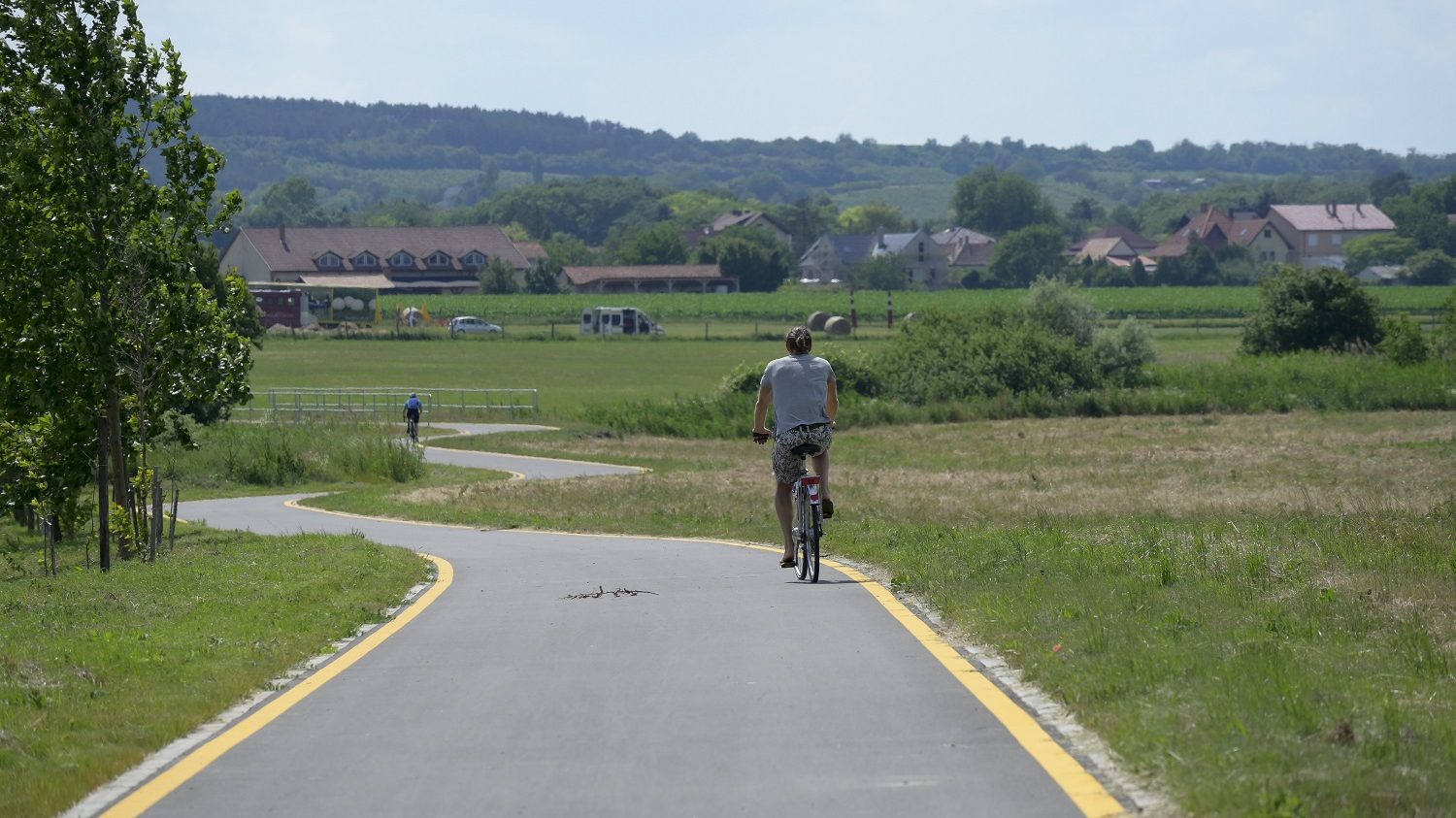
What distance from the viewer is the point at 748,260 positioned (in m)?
176

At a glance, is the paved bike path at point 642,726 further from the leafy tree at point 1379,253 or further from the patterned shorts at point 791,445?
the leafy tree at point 1379,253

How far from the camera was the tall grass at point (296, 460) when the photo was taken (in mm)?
37156

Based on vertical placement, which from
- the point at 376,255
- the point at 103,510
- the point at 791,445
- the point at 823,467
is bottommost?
the point at 103,510

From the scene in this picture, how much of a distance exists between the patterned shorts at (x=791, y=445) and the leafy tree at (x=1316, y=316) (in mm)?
53612

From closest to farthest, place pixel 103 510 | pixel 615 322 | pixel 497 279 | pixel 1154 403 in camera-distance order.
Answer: pixel 103 510
pixel 1154 403
pixel 615 322
pixel 497 279

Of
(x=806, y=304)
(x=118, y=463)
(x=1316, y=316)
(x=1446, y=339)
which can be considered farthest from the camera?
(x=806, y=304)

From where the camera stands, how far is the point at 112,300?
63.8 feet

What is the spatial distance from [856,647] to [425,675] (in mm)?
2581

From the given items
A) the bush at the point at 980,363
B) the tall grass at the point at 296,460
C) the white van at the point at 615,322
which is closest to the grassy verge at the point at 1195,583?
the tall grass at the point at 296,460

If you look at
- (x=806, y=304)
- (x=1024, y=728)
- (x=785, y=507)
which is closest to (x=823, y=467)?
(x=785, y=507)

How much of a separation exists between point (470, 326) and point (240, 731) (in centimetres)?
10297

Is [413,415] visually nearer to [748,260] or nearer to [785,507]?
[785,507]

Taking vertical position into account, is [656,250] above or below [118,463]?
above

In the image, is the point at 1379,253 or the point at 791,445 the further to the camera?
the point at 1379,253
